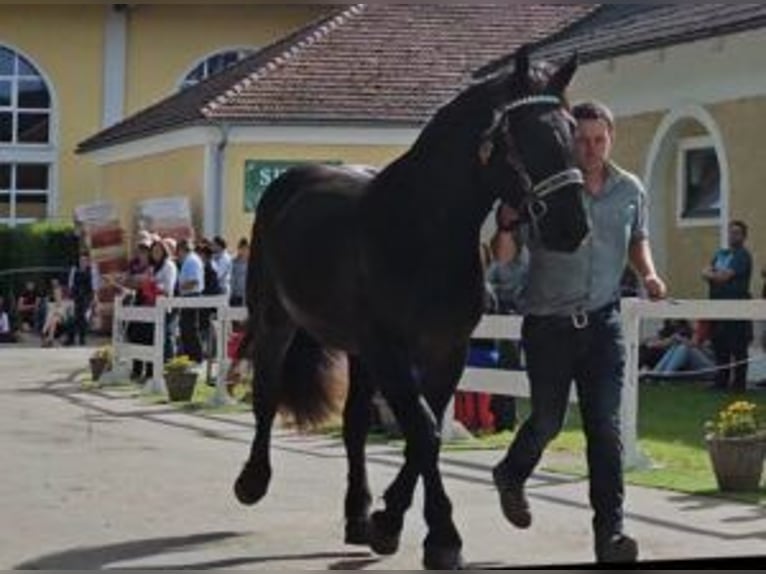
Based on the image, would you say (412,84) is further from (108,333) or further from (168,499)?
(108,333)

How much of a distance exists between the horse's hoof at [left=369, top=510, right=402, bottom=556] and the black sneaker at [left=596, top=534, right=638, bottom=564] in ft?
2.47

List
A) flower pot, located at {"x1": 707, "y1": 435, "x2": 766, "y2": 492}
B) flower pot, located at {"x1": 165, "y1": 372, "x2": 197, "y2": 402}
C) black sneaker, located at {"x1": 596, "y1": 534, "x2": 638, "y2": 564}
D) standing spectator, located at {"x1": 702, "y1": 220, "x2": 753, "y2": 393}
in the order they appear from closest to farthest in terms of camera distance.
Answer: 1. black sneaker, located at {"x1": 596, "y1": 534, "x2": 638, "y2": 564}
2. flower pot, located at {"x1": 707, "y1": 435, "x2": 766, "y2": 492}
3. standing spectator, located at {"x1": 702, "y1": 220, "x2": 753, "y2": 393}
4. flower pot, located at {"x1": 165, "y1": 372, "x2": 197, "y2": 402}

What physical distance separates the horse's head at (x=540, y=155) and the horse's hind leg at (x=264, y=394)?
5.48 ft

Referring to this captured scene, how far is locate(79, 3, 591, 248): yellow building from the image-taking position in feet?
22.2

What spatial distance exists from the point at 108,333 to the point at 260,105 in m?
9.17

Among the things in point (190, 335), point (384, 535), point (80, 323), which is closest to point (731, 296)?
point (384, 535)

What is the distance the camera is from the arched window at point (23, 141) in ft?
22.7

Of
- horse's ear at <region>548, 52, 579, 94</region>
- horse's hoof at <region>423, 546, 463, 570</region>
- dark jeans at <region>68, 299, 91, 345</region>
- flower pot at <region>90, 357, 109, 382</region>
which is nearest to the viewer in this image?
horse's ear at <region>548, 52, 579, 94</region>

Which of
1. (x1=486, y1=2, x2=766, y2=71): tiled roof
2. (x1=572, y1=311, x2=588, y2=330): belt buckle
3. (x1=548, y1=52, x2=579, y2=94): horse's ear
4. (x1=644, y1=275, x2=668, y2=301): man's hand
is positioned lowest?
(x1=572, y1=311, x2=588, y2=330): belt buckle

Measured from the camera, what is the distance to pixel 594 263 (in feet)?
19.2

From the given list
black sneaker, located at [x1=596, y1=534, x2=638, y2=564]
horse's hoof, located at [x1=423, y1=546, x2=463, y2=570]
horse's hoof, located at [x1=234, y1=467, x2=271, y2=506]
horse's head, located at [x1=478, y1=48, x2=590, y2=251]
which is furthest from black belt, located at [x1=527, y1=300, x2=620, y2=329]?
horse's hoof, located at [x1=234, y1=467, x2=271, y2=506]

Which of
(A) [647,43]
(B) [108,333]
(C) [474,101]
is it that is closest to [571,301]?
(C) [474,101]

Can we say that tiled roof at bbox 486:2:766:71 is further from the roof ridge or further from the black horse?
the black horse

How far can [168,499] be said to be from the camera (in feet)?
24.7
